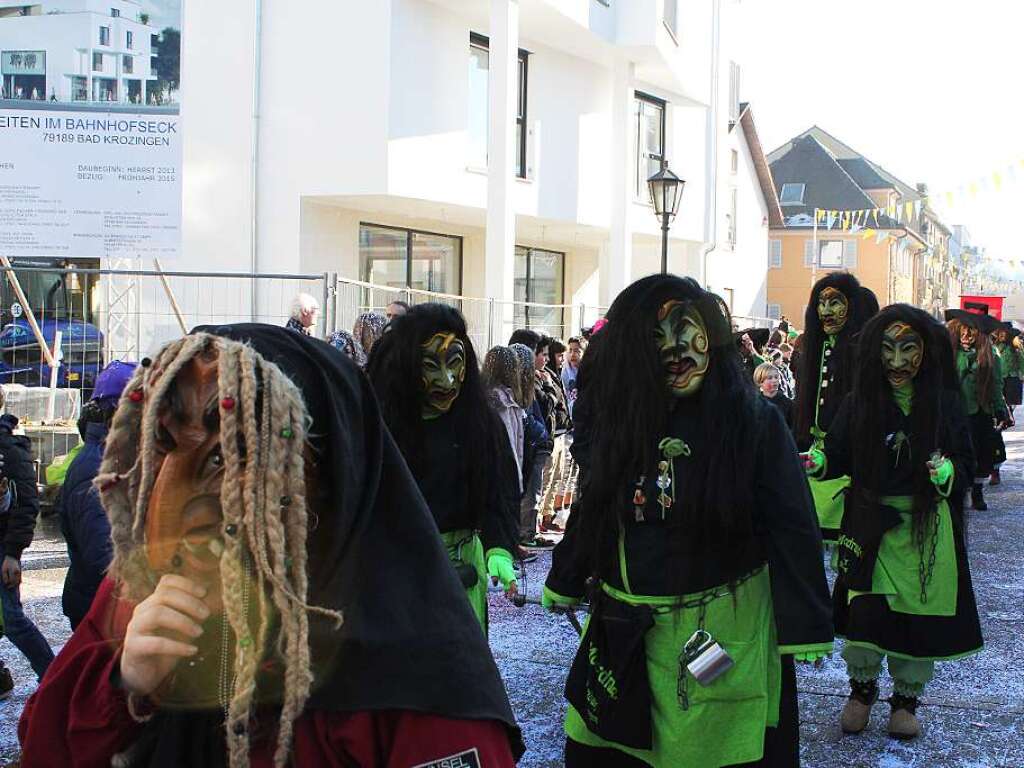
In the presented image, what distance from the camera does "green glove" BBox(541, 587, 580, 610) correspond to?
363 centimetres

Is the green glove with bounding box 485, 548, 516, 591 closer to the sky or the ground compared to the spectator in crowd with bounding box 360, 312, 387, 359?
closer to the ground

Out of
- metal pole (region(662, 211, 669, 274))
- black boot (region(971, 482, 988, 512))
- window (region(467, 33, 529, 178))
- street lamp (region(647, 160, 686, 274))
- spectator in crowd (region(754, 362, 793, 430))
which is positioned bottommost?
black boot (region(971, 482, 988, 512))

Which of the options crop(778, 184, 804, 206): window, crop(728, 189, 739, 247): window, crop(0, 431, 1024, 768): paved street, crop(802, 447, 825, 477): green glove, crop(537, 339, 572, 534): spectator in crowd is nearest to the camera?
crop(0, 431, 1024, 768): paved street

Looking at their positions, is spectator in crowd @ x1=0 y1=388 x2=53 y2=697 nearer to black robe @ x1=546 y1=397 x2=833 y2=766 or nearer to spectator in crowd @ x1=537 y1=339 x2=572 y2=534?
black robe @ x1=546 y1=397 x2=833 y2=766

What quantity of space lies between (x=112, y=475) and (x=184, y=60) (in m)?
14.5

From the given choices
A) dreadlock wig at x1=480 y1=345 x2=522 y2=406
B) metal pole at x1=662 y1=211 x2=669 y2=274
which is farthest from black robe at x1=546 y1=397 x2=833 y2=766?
metal pole at x1=662 y1=211 x2=669 y2=274

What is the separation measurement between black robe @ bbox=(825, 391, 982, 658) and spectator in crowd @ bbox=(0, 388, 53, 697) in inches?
146

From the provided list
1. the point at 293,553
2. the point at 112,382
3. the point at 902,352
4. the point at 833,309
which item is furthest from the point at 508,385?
the point at 293,553

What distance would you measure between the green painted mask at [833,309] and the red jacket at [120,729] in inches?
230

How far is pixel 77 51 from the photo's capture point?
961cm

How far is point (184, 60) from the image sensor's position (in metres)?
14.9

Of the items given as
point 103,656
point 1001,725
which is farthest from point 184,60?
point 103,656

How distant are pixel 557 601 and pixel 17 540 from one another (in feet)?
9.42

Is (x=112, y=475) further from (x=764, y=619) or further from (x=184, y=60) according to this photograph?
(x=184, y=60)
